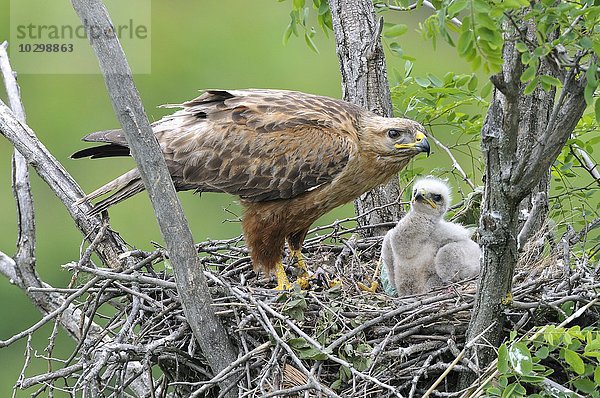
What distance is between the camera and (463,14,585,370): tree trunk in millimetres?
3162

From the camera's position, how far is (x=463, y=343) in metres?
4.16

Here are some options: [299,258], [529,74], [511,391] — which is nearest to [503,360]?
[511,391]

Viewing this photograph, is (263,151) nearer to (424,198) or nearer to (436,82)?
(424,198)

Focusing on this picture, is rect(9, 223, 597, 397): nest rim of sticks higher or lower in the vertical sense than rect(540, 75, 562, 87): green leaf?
lower

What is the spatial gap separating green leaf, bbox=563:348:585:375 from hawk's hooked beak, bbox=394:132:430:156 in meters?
1.83

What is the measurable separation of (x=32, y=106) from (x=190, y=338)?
930 centimetres

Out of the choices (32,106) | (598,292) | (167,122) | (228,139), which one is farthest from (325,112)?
(32,106)

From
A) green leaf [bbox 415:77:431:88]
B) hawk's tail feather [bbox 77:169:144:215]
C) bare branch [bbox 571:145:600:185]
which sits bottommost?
hawk's tail feather [bbox 77:169:144:215]

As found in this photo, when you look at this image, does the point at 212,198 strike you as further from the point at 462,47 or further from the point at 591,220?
the point at 462,47

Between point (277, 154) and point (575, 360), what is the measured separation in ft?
6.77

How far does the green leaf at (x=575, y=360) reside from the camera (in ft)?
11.4

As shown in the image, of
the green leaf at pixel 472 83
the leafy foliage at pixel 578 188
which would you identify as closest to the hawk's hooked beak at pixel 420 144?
the green leaf at pixel 472 83

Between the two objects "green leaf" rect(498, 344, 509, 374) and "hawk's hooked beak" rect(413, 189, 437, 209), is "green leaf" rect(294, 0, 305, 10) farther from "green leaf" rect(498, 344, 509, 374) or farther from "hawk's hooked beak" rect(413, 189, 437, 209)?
"green leaf" rect(498, 344, 509, 374)

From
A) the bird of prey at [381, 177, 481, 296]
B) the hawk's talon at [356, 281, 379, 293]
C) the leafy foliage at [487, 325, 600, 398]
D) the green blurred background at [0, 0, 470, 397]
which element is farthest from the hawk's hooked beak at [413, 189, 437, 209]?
the green blurred background at [0, 0, 470, 397]
